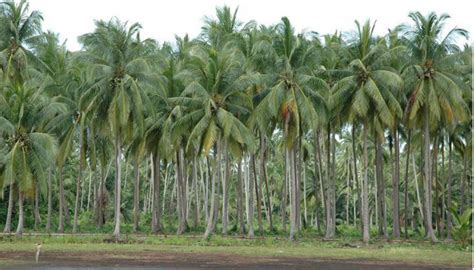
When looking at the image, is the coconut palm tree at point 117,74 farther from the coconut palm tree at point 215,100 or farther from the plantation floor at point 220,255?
the plantation floor at point 220,255

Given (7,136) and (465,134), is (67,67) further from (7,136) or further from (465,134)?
(465,134)

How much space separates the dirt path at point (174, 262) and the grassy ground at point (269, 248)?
5.30 ft

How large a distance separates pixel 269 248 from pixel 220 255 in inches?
208

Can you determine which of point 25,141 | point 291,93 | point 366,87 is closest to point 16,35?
point 25,141

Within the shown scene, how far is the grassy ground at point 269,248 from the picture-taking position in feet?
90.2

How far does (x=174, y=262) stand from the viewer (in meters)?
23.5

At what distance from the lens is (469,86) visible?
40406 millimetres

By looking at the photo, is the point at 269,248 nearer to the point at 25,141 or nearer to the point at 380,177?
the point at 380,177

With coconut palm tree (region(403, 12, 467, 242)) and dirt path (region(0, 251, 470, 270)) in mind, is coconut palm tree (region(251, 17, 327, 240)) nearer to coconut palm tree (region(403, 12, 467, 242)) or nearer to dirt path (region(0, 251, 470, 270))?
coconut palm tree (region(403, 12, 467, 242))

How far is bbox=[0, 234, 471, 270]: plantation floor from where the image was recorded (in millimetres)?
22500

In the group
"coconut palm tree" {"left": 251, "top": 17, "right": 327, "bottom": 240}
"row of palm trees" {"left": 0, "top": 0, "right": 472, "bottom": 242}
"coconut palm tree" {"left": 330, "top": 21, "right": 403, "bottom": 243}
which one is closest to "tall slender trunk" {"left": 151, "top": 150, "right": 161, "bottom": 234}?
"row of palm trees" {"left": 0, "top": 0, "right": 472, "bottom": 242}

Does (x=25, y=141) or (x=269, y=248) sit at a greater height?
(x=25, y=141)

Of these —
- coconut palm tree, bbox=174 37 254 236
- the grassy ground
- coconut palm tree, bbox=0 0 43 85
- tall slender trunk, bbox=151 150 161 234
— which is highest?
coconut palm tree, bbox=0 0 43 85

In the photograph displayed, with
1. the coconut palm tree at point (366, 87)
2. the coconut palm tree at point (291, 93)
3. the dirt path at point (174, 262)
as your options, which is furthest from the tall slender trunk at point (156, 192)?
the dirt path at point (174, 262)
